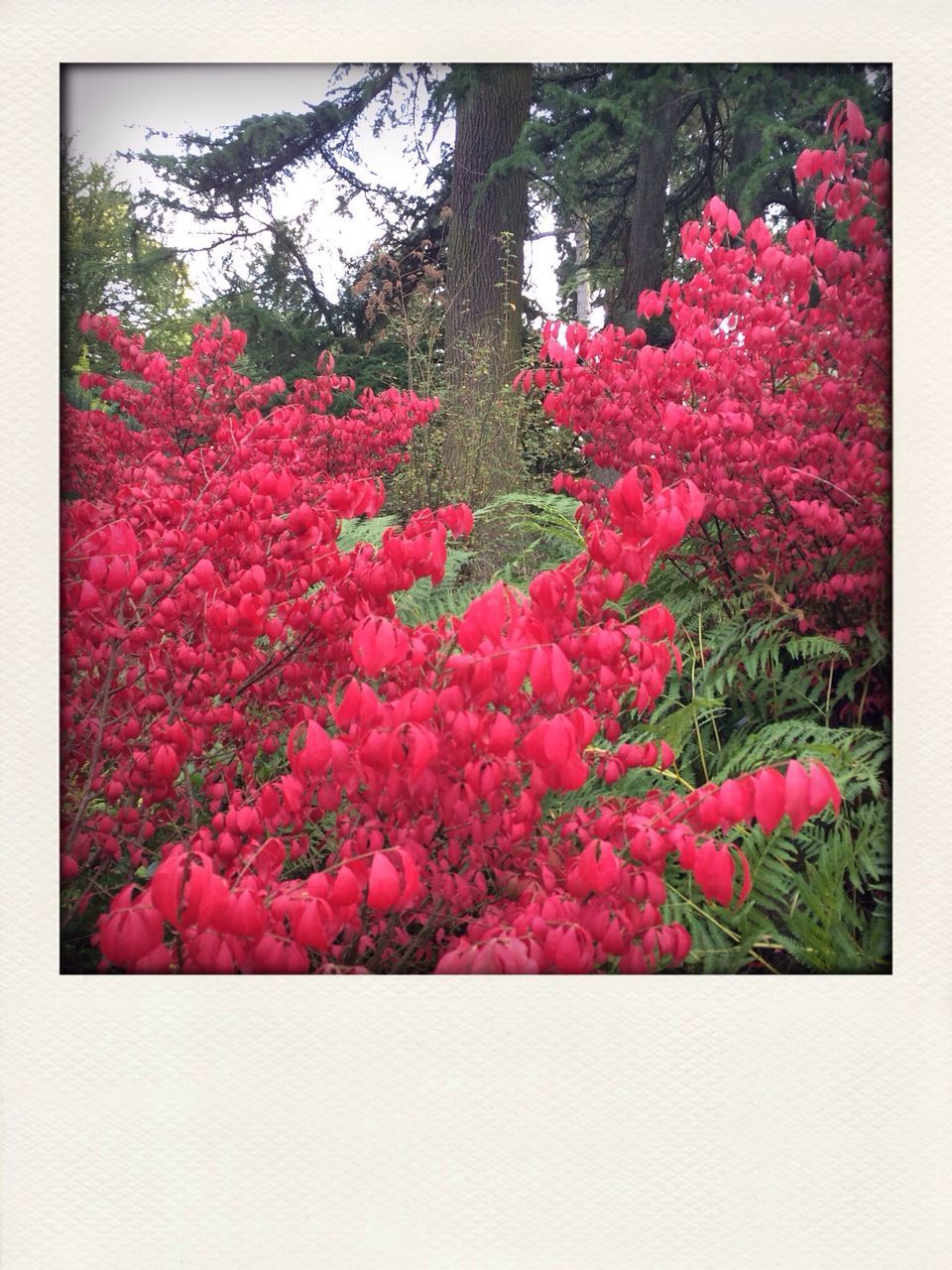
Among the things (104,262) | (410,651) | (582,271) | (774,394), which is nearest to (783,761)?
(410,651)

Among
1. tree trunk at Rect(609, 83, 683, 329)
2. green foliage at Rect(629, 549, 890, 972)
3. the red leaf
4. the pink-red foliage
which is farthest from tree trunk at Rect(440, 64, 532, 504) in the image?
the red leaf

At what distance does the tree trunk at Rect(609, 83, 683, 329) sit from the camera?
148 centimetres

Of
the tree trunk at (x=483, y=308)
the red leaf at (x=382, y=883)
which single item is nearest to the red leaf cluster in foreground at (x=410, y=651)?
the red leaf at (x=382, y=883)

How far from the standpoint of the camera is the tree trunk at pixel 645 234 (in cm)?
148

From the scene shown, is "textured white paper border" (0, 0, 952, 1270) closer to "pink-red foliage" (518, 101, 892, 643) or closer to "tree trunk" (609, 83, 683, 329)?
"pink-red foliage" (518, 101, 892, 643)

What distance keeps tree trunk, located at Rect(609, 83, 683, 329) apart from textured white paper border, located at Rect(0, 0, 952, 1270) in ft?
0.80

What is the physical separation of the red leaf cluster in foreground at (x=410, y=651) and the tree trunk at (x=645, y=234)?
59 mm

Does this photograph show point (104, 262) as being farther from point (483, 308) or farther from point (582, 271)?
point (582, 271)
